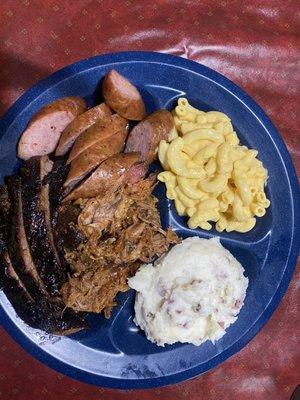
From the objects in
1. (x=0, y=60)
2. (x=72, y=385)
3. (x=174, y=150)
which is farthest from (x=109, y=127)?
(x=72, y=385)

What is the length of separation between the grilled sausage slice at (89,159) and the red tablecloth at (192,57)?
1.94 ft

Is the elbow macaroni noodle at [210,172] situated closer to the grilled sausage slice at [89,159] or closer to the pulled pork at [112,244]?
the pulled pork at [112,244]

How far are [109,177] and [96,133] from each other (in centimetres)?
21

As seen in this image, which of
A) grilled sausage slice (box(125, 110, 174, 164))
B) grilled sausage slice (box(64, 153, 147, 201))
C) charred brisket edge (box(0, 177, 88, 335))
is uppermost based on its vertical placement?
grilled sausage slice (box(125, 110, 174, 164))

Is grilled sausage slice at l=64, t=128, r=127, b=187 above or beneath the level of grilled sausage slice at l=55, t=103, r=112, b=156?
beneath

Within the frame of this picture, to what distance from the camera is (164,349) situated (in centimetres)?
233

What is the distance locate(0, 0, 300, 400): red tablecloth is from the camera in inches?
96.7

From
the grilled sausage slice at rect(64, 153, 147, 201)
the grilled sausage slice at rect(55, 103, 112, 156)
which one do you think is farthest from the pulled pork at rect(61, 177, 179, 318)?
the grilled sausage slice at rect(55, 103, 112, 156)

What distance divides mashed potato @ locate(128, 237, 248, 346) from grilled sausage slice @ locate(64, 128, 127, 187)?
0.54 meters

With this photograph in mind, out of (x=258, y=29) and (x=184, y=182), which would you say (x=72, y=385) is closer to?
(x=184, y=182)

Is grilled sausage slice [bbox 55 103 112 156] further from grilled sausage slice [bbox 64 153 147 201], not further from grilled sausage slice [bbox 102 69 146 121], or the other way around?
grilled sausage slice [bbox 64 153 147 201]

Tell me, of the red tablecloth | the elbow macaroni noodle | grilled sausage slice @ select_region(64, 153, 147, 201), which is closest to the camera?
grilled sausage slice @ select_region(64, 153, 147, 201)

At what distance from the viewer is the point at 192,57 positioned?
102 inches

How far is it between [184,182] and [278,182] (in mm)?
516
